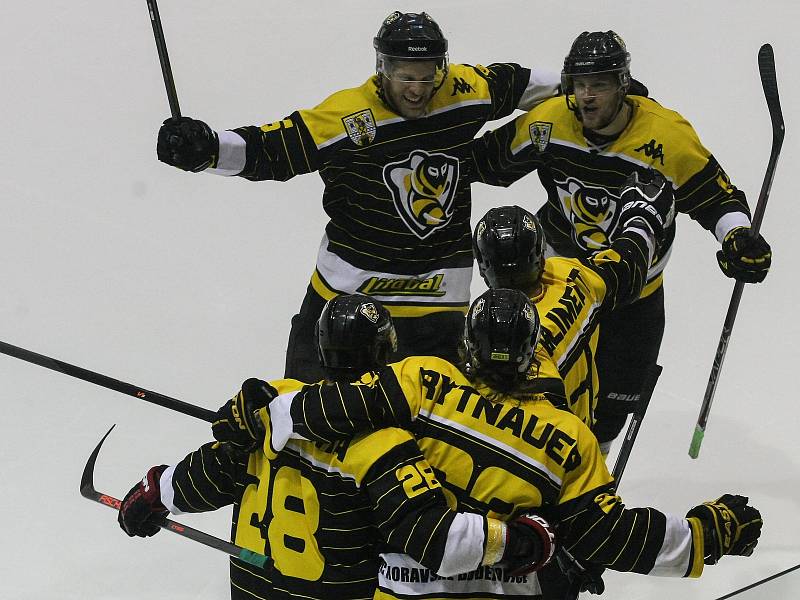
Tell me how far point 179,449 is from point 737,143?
264cm

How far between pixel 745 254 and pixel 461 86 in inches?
33.8

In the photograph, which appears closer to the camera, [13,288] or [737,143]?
[13,288]

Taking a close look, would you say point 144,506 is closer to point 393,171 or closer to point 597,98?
point 393,171

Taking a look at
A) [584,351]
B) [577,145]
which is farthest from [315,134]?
[584,351]

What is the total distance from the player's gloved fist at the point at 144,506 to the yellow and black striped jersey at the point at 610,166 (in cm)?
135

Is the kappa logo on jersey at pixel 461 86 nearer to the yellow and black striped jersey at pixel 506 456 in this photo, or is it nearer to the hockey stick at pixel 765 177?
the hockey stick at pixel 765 177

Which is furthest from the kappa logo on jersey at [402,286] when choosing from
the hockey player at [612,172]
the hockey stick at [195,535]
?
the hockey stick at [195,535]

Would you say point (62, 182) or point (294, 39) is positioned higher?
point (294, 39)

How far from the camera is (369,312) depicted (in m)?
2.40

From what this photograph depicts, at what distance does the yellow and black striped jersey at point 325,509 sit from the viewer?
212 centimetres

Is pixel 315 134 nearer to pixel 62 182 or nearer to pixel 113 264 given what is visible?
pixel 113 264

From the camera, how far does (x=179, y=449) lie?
404 cm

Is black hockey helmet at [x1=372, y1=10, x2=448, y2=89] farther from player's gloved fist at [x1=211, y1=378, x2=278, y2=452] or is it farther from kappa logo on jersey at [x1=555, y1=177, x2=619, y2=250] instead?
player's gloved fist at [x1=211, y1=378, x2=278, y2=452]

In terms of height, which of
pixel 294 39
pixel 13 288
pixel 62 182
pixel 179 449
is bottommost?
pixel 179 449
